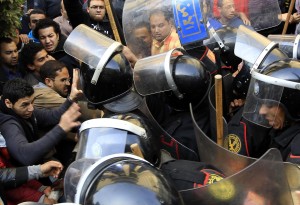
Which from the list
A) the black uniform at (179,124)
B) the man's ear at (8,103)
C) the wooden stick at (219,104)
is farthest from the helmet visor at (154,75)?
the man's ear at (8,103)

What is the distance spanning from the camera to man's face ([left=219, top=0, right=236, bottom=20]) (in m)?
4.18

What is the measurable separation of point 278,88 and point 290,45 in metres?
1.05

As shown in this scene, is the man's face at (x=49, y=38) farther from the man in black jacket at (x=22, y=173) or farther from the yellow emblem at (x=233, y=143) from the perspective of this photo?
the yellow emblem at (x=233, y=143)

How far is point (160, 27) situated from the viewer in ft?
13.1

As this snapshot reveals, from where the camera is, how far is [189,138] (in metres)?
3.32

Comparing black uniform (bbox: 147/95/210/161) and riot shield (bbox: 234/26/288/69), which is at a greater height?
riot shield (bbox: 234/26/288/69)

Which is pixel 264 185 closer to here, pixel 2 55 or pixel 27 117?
pixel 27 117

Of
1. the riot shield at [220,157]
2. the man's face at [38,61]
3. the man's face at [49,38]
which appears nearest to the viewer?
the riot shield at [220,157]

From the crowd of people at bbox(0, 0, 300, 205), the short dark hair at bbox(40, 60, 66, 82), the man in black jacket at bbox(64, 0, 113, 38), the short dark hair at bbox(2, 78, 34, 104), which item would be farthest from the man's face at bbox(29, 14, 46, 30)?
the short dark hair at bbox(2, 78, 34, 104)

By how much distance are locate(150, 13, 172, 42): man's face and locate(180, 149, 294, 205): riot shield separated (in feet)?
6.82

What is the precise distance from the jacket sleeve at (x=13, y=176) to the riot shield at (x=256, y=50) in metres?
1.65

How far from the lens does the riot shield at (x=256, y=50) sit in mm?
3146

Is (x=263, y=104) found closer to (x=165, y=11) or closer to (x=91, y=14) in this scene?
(x=165, y=11)

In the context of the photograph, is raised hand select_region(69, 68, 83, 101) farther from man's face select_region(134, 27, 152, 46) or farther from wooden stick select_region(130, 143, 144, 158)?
wooden stick select_region(130, 143, 144, 158)
